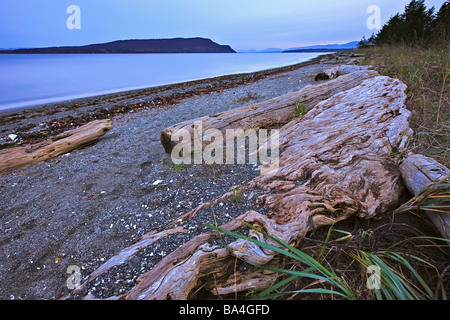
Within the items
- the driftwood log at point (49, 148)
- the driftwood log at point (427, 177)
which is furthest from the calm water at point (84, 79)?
the driftwood log at point (427, 177)

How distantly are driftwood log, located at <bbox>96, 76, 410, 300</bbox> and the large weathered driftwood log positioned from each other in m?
0.78

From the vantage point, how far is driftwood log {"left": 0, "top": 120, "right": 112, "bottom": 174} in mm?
3678

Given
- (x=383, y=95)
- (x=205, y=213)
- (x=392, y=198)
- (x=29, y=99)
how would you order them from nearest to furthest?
1. (x=392, y=198)
2. (x=205, y=213)
3. (x=383, y=95)
4. (x=29, y=99)

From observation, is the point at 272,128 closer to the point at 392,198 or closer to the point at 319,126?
the point at 319,126

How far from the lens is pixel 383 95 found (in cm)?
308

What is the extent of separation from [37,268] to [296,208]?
222cm

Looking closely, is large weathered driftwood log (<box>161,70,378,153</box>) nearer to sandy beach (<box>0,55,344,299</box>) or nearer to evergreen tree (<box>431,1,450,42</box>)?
sandy beach (<box>0,55,344,299</box>)

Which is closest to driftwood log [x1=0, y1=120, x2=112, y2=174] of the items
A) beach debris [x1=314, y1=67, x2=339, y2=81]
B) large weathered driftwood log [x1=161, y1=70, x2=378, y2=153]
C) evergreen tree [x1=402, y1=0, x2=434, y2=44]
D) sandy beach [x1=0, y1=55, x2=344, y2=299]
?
sandy beach [x1=0, y1=55, x2=344, y2=299]

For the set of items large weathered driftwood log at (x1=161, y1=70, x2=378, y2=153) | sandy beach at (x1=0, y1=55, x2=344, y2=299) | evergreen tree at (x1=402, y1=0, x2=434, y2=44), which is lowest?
sandy beach at (x1=0, y1=55, x2=344, y2=299)

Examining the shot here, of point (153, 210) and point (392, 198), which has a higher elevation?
point (392, 198)

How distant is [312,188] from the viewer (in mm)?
1857

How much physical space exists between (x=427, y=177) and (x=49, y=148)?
5.27m
